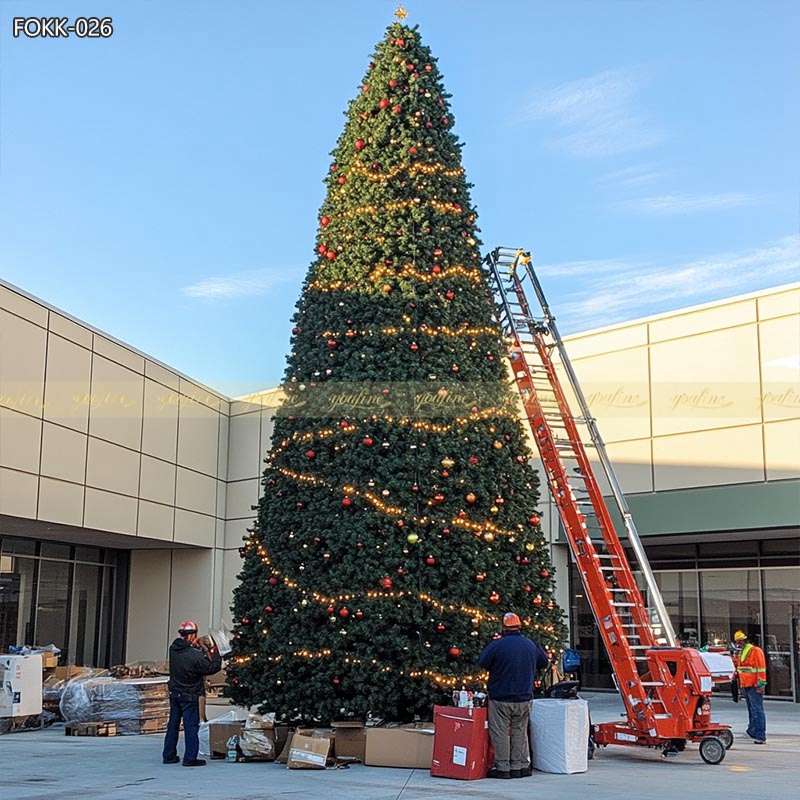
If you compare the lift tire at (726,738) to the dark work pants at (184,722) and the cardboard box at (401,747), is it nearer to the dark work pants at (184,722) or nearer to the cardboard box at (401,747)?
the cardboard box at (401,747)

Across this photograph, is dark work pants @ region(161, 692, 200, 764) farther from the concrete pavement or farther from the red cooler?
the red cooler

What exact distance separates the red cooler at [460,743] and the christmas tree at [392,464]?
58 centimetres

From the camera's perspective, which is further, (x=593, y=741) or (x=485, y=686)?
(x=593, y=741)

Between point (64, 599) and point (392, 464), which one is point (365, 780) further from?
point (64, 599)

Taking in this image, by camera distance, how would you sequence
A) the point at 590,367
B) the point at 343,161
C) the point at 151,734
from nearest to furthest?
1. the point at 343,161
2. the point at 151,734
3. the point at 590,367

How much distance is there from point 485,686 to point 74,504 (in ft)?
41.8

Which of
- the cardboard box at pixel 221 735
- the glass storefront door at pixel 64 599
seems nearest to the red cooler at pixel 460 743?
the cardboard box at pixel 221 735

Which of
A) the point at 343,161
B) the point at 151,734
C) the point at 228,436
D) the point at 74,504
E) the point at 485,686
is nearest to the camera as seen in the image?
the point at 485,686

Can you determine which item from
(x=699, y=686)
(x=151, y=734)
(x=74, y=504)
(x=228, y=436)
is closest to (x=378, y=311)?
(x=699, y=686)

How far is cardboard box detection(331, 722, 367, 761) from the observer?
33.0ft

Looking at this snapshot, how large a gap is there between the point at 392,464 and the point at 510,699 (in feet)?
8.65

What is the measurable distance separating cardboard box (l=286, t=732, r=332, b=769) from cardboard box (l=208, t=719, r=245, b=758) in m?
1.23

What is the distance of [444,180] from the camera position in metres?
11.6

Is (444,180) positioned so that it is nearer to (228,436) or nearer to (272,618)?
(272,618)
